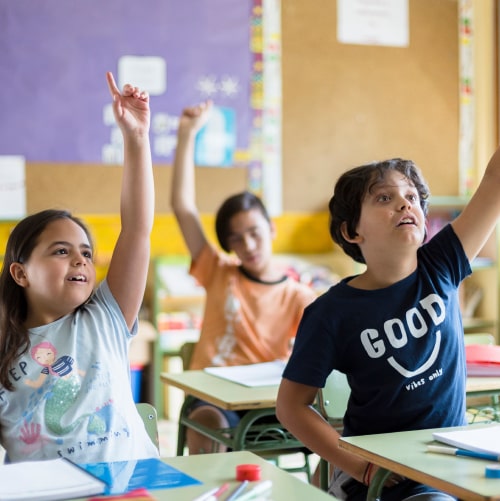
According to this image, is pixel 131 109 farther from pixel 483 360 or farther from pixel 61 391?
pixel 483 360

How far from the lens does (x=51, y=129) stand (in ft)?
16.7

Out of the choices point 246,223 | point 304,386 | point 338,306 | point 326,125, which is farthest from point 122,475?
point 326,125

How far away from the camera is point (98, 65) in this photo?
5172mm

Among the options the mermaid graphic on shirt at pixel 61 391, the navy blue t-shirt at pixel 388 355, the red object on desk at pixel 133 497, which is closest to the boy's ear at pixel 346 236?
the navy blue t-shirt at pixel 388 355

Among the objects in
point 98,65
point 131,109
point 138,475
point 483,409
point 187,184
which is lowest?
point 483,409

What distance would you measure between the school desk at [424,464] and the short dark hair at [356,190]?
1.72 ft

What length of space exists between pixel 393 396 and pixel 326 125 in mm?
4122

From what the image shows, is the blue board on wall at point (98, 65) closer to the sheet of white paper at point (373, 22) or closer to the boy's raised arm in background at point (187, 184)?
the sheet of white paper at point (373, 22)

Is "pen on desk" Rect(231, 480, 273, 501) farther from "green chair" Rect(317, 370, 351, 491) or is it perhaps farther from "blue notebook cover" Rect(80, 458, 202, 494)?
"green chair" Rect(317, 370, 351, 491)

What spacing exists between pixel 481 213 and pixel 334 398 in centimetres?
72

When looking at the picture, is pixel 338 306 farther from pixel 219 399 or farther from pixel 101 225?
pixel 101 225

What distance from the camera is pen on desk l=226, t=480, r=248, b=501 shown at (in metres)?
1.27

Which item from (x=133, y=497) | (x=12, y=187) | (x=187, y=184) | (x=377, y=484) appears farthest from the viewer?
(x=12, y=187)

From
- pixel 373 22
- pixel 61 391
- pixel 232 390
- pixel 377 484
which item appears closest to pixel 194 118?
pixel 232 390
